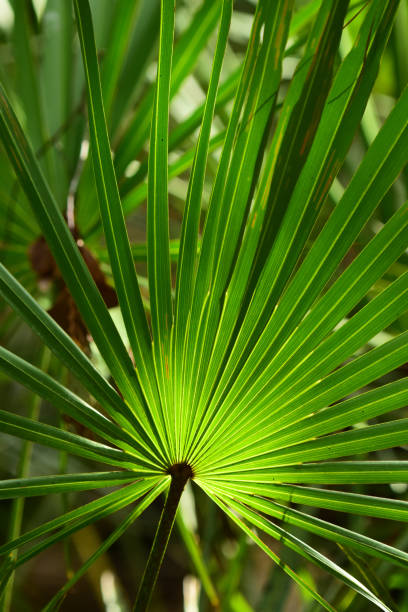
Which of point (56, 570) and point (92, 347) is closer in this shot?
point (92, 347)

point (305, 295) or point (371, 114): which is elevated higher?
point (371, 114)

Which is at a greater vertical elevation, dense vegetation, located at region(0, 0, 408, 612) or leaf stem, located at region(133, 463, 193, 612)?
dense vegetation, located at region(0, 0, 408, 612)

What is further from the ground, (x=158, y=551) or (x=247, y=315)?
(x=247, y=315)

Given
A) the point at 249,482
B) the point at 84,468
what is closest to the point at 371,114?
the point at 249,482

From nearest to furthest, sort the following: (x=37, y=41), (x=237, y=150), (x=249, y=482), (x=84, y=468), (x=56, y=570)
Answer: (x=237, y=150)
(x=249, y=482)
(x=37, y=41)
(x=84, y=468)
(x=56, y=570)

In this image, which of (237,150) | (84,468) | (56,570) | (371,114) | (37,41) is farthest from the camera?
(56,570)

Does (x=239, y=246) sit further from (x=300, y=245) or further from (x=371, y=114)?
(x=371, y=114)

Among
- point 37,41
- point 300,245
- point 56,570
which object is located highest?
point 37,41

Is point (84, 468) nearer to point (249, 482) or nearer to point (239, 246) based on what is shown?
point (249, 482)

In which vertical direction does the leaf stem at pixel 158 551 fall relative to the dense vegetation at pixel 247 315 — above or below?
below
